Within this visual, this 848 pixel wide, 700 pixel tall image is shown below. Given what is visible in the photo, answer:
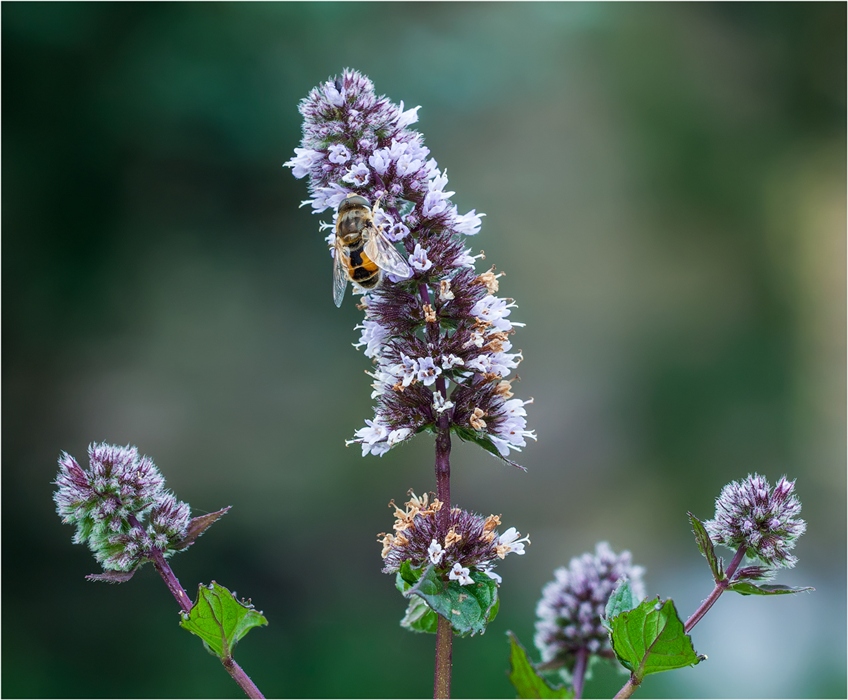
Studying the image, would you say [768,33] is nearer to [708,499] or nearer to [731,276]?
[731,276]

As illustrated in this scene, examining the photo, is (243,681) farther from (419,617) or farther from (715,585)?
(715,585)

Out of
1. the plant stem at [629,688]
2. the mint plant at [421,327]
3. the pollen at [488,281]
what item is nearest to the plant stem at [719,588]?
the plant stem at [629,688]

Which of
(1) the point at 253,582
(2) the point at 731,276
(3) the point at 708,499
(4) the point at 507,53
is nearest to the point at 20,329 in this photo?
(1) the point at 253,582

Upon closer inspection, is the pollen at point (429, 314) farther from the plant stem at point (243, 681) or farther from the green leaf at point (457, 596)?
the plant stem at point (243, 681)

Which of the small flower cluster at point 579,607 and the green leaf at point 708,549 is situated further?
the small flower cluster at point 579,607

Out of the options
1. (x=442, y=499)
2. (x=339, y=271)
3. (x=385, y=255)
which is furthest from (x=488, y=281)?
(x=339, y=271)

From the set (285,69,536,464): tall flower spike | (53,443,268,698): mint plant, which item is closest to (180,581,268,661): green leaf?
(53,443,268,698): mint plant

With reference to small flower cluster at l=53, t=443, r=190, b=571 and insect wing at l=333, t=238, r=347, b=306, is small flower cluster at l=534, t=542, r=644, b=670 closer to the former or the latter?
A: insect wing at l=333, t=238, r=347, b=306
